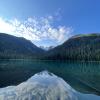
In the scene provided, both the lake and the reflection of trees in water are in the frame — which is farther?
the reflection of trees in water

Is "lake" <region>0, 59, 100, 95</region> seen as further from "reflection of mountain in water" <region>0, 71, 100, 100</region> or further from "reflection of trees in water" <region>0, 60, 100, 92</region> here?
"reflection of mountain in water" <region>0, 71, 100, 100</region>

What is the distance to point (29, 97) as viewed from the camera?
754 inches

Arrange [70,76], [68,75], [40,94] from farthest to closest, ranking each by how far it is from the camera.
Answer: [68,75]
[70,76]
[40,94]

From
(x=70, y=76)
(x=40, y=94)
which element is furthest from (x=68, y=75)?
(x=40, y=94)

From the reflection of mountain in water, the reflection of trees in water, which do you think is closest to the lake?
the reflection of trees in water

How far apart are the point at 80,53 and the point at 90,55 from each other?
19143mm

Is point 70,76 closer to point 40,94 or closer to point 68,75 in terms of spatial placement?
point 68,75

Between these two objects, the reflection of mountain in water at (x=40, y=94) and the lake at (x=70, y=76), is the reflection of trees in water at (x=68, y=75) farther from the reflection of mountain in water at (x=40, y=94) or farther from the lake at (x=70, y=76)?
the reflection of mountain in water at (x=40, y=94)

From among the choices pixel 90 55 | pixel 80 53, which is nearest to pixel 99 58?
pixel 90 55

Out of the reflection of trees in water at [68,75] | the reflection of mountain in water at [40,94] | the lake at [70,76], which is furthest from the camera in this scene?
the reflection of trees in water at [68,75]

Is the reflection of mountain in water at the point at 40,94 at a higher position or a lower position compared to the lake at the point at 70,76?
higher

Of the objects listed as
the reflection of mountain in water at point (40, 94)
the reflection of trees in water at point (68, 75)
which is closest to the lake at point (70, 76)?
the reflection of trees in water at point (68, 75)

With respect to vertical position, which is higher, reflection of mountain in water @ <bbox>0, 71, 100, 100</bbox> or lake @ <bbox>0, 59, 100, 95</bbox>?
reflection of mountain in water @ <bbox>0, 71, 100, 100</bbox>

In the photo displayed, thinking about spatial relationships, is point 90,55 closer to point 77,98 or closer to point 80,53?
point 80,53
